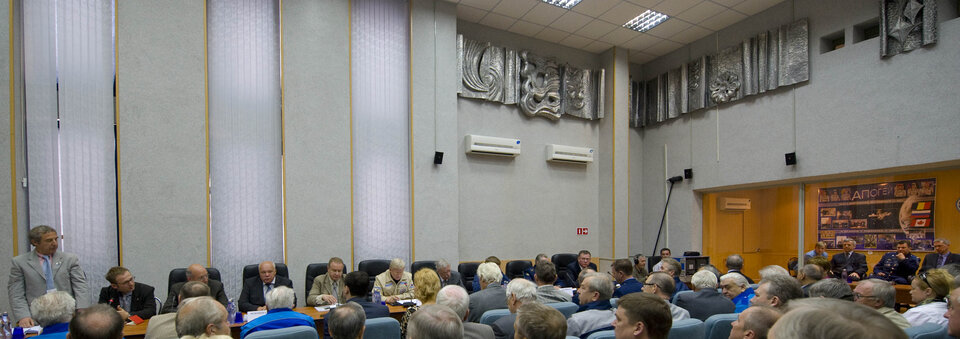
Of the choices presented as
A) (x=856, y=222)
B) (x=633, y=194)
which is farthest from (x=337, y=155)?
(x=856, y=222)

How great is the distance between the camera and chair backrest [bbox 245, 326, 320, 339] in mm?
2588

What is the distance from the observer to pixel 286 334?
266cm

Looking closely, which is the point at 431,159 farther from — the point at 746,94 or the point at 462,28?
the point at 746,94

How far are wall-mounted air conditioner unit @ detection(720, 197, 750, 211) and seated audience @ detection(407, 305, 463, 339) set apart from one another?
8830 mm

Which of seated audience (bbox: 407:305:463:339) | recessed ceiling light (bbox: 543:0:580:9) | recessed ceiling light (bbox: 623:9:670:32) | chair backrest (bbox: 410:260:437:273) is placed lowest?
chair backrest (bbox: 410:260:437:273)

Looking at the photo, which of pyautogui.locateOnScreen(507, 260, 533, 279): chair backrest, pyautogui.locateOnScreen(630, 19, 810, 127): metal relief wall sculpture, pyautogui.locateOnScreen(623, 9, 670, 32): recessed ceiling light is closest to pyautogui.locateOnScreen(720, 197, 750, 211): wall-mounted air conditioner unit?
pyautogui.locateOnScreen(630, 19, 810, 127): metal relief wall sculpture

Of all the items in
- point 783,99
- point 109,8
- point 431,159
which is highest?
point 109,8

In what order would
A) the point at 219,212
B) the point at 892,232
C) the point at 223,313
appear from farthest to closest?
1. the point at 892,232
2. the point at 219,212
3. the point at 223,313

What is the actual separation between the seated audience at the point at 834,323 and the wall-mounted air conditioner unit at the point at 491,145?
7781 millimetres

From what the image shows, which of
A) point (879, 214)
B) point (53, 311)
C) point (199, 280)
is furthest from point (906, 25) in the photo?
point (53, 311)

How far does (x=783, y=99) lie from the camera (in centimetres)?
834

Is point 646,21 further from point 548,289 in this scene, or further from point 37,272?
point 37,272

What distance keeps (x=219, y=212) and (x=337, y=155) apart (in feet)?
5.62

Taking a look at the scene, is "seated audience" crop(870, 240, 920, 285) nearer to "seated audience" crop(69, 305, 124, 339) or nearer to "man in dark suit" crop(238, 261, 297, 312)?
"man in dark suit" crop(238, 261, 297, 312)
